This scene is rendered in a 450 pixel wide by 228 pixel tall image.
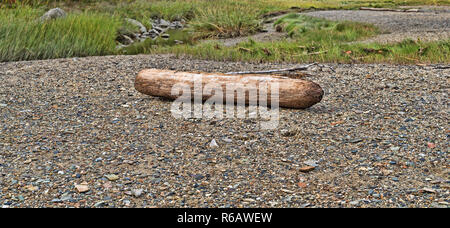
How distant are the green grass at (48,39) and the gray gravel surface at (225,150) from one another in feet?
7.47

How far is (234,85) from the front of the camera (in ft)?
15.9

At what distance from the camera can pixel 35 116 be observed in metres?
4.90

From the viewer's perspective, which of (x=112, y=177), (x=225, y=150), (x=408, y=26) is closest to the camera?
(x=112, y=177)

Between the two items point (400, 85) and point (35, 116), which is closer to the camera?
point (35, 116)

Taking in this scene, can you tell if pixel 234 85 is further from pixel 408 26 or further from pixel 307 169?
pixel 408 26

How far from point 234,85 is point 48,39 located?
5.16 m

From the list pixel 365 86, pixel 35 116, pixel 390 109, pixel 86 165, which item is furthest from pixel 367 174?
pixel 35 116

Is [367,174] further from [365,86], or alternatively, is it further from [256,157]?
[365,86]

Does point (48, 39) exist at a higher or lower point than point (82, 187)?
higher

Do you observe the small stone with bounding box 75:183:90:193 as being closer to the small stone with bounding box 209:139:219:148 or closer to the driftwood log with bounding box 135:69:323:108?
the small stone with bounding box 209:139:219:148

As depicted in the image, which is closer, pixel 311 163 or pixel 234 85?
pixel 311 163

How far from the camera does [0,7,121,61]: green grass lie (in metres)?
8.08

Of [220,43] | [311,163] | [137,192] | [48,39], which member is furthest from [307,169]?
[48,39]

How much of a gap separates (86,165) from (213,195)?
114cm
